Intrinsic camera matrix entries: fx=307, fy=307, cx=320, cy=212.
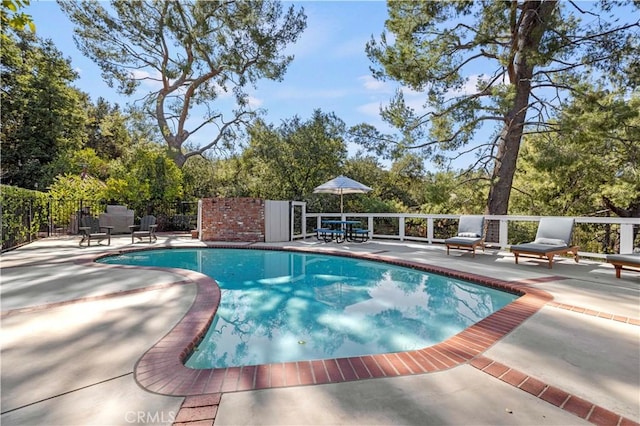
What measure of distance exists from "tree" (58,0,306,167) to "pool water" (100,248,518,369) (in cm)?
1377

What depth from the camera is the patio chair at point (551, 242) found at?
6.45m

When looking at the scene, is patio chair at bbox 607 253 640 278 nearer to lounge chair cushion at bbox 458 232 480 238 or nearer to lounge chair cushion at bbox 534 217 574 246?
lounge chair cushion at bbox 534 217 574 246

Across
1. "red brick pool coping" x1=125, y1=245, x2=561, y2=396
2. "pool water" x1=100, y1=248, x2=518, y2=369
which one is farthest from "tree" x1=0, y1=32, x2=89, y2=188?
"red brick pool coping" x1=125, y1=245, x2=561, y2=396

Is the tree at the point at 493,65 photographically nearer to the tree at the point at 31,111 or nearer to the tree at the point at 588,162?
the tree at the point at 588,162

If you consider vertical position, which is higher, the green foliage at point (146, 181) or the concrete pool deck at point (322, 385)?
the green foliage at point (146, 181)

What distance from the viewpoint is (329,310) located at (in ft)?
14.7

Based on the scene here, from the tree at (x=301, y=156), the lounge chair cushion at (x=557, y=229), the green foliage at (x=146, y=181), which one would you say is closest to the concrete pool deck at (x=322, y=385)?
the lounge chair cushion at (x=557, y=229)

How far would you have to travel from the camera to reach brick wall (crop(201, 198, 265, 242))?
1148cm

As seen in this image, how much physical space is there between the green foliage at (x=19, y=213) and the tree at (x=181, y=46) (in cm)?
795

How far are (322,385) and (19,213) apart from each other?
1119cm

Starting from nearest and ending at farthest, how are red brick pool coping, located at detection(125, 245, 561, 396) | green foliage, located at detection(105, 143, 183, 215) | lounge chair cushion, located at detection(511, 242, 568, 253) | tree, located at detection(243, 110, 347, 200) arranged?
red brick pool coping, located at detection(125, 245, 561, 396), lounge chair cushion, located at detection(511, 242, 568, 253), green foliage, located at detection(105, 143, 183, 215), tree, located at detection(243, 110, 347, 200)

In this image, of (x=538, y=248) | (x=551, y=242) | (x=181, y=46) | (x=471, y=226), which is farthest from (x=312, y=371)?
(x=181, y=46)

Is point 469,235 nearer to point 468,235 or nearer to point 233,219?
point 468,235

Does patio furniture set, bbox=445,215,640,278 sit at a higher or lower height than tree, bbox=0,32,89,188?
lower
